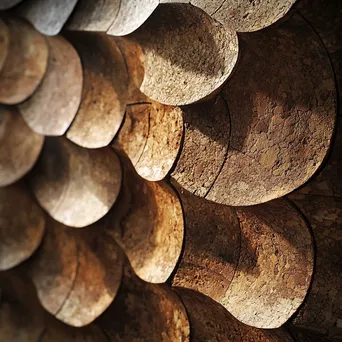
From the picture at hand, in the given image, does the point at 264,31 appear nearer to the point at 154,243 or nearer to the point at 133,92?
the point at 133,92

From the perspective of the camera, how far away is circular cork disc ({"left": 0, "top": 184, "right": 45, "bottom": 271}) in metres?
0.87

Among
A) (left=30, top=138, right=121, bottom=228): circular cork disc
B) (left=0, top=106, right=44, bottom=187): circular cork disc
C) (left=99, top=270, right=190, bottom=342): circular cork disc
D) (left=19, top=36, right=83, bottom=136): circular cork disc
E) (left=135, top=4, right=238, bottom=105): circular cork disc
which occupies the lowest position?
(left=99, top=270, right=190, bottom=342): circular cork disc

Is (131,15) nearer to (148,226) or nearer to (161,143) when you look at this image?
(161,143)

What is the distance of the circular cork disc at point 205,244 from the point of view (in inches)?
37.0

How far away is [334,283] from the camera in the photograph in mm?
833

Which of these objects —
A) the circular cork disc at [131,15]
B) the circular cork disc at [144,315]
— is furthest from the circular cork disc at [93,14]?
the circular cork disc at [144,315]

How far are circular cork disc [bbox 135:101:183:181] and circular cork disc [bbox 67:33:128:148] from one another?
0.05 metres

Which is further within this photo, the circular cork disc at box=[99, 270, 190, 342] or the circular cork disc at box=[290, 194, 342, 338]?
the circular cork disc at box=[99, 270, 190, 342]

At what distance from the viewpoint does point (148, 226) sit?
0.96 metres

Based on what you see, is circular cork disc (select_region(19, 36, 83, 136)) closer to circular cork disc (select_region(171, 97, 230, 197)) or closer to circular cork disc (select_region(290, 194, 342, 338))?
circular cork disc (select_region(171, 97, 230, 197))

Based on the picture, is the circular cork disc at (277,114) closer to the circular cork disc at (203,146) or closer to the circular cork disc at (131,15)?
the circular cork disc at (203,146)

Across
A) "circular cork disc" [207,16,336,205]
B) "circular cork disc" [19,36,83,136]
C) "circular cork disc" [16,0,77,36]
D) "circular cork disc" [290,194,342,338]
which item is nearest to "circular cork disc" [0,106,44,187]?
"circular cork disc" [19,36,83,136]

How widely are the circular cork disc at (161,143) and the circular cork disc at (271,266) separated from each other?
0.40 feet

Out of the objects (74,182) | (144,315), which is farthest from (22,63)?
(144,315)
